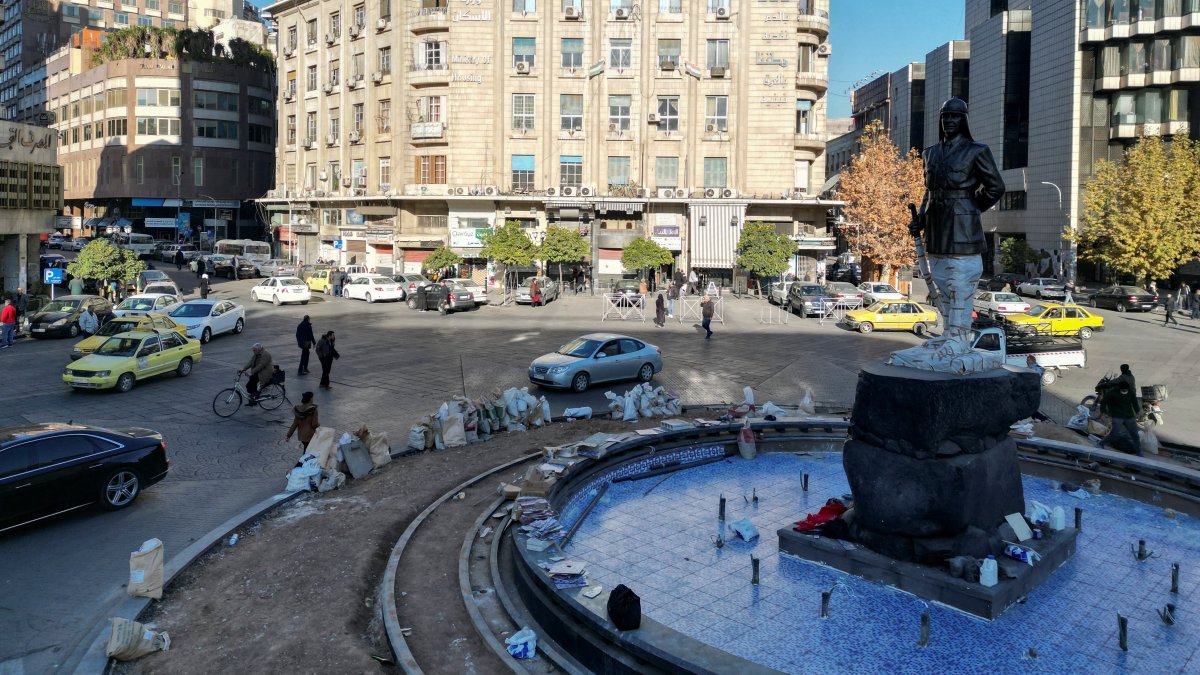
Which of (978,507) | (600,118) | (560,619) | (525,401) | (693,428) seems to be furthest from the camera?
(600,118)

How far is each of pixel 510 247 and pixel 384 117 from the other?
16.8 meters

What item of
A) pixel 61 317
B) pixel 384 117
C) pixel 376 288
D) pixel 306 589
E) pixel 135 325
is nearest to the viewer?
pixel 306 589

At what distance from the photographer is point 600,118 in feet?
177

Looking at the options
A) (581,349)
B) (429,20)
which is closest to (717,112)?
(429,20)

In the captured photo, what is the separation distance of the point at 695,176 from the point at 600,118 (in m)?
6.82

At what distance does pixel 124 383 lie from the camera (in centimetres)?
2100

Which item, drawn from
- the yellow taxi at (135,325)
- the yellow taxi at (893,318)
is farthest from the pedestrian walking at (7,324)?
the yellow taxi at (893,318)

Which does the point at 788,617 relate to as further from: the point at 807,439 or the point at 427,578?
the point at 807,439

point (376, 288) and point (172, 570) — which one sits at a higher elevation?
point (376, 288)

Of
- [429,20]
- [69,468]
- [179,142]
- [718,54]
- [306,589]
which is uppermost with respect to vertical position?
[429,20]

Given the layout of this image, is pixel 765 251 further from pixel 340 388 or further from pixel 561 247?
pixel 340 388

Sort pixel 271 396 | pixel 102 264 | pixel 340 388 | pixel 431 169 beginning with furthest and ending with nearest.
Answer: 1. pixel 431 169
2. pixel 102 264
3. pixel 340 388
4. pixel 271 396

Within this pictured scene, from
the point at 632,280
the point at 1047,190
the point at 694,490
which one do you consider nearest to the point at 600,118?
the point at 632,280

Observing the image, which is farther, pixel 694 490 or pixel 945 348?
pixel 694 490
